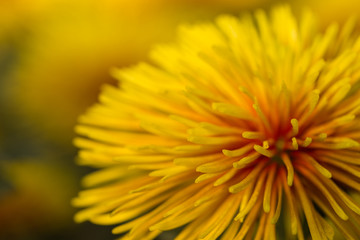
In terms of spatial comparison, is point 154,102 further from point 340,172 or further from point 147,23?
point 147,23

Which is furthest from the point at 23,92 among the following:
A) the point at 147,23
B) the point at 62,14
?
the point at 147,23

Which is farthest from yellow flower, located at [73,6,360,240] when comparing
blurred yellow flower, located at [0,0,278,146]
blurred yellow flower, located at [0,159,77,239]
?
blurred yellow flower, located at [0,0,278,146]

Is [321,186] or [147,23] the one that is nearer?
[321,186]

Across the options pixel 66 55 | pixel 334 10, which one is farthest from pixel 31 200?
pixel 334 10

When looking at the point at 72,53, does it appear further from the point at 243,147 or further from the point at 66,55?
the point at 243,147

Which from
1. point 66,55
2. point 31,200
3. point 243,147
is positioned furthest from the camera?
point 66,55

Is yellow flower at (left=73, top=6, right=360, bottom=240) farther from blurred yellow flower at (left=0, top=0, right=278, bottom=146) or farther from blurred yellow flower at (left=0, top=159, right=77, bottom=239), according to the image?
blurred yellow flower at (left=0, top=0, right=278, bottom=146)
